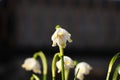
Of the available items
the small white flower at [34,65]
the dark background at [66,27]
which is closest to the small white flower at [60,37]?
the small white flower at [34,65]

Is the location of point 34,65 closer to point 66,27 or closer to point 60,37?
point 60,37

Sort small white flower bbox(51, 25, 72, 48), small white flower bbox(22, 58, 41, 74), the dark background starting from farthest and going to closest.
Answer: the dark background < small white flower bbox(22, 58, 41, 74) < small white flower bbox(51, 25, 72, 48)

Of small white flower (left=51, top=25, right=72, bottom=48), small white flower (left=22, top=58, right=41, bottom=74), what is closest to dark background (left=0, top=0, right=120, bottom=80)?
small white flower (left=22, top=58, right=41, bottom=74)

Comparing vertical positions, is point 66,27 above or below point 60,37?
above

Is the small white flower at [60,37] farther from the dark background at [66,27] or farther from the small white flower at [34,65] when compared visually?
the dark background at [66,27]

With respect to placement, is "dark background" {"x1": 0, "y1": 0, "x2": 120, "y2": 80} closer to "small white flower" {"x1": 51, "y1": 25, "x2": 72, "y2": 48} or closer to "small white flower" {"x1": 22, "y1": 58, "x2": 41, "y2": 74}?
"small white flower" {"x1": 22, "y1": 58, "x2": 41, "y2": 74}

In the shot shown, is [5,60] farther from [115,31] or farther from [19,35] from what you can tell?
[115,31]

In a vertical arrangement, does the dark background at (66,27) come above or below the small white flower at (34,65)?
above

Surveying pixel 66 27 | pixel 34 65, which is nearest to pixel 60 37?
pixel 34 65

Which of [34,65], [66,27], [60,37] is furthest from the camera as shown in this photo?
[66,27]
